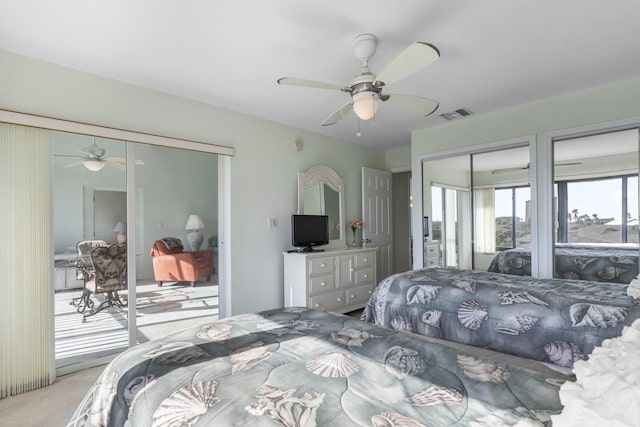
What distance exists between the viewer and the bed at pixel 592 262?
316 centimetres

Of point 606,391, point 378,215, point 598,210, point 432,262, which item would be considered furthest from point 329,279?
point 606,391

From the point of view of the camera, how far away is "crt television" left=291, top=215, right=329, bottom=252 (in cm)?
412

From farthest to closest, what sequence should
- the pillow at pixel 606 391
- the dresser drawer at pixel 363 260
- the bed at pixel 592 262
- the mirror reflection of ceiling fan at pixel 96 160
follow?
1. the dresser drawer at pixel 363 260
2. the bed at pixel 592 262
3. the mirror reflection of ceiling fan at pixel 96 160
4. the pillow at pixel 606 391

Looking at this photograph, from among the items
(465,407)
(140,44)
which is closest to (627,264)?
(465,407)

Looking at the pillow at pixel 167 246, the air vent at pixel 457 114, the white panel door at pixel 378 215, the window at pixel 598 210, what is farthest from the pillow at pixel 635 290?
the pillow at pixel 167 246

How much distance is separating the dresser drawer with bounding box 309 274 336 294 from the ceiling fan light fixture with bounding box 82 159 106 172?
241 centimetres

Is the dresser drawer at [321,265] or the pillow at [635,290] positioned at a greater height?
the pillow at [635,290]

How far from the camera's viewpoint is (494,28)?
2.19m

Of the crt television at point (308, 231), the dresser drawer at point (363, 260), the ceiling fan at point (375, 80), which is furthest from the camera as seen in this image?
the dresser drawer at point (363, 260)

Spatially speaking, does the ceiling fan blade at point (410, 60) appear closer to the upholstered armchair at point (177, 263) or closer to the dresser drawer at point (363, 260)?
the upholstered armchair at point (177, 263)

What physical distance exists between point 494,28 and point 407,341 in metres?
2.08

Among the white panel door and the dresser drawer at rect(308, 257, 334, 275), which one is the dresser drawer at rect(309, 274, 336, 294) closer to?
the dresser drawer at rect(308, 257, 334, 275)

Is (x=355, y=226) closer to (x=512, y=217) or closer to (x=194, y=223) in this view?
(x=512, y=217)

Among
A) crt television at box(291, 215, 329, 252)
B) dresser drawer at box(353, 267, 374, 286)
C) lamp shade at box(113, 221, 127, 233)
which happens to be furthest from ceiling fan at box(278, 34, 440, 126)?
dresser drawer at box(353, 267, 374, 286)
